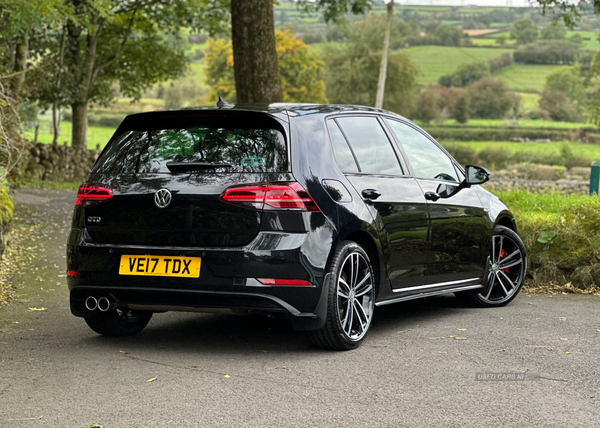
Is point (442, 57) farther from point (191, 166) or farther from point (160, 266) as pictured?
point (160, 266)

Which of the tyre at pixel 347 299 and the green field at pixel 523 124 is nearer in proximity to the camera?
the tyre at pixel 347 299

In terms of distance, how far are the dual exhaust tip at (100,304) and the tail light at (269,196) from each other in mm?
1127

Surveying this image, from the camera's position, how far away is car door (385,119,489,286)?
7.23 metres

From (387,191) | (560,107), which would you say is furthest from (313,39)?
(387,191)

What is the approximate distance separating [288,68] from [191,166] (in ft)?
248

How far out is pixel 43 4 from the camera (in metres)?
11.1

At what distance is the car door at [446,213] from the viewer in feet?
23.7

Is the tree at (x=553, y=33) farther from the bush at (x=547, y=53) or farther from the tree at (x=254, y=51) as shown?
the tree at (x=254, y=51)

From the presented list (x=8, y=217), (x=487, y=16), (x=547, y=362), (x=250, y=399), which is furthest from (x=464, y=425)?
(x=487, y=16)

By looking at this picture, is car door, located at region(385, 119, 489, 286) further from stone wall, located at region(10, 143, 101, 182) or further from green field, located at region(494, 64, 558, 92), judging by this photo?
green field, located at region(494, 64, 558, 92)

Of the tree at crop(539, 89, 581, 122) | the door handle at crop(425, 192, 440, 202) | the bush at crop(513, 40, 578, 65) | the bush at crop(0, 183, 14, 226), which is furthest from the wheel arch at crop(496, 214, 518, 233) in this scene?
the bush at crop(513, 40, 578, 65)

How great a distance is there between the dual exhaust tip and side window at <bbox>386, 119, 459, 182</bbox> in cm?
270

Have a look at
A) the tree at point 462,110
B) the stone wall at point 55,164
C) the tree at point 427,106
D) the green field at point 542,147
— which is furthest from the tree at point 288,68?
the stone wall at point 55,164

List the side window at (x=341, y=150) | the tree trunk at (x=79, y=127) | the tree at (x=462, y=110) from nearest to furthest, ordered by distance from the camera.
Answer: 1. the side window at (x=341, y=150)
2. the tree trunk at (x=79, y=127)
3. the tree at (x=462, y=110)
